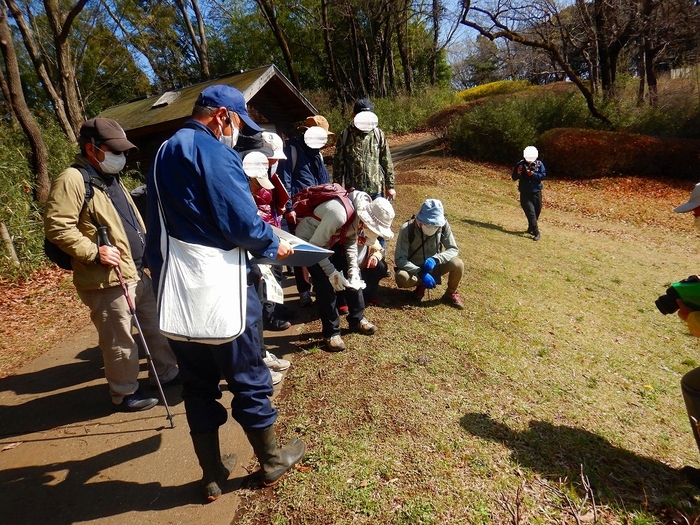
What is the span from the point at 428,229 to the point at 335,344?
1714 mm

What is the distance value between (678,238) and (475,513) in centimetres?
1126

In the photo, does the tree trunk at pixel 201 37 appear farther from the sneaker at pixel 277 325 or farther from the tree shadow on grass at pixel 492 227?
the sneaker at pixel 277 325

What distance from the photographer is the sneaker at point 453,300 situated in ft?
16.3

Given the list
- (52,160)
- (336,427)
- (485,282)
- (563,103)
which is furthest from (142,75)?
(336,427)

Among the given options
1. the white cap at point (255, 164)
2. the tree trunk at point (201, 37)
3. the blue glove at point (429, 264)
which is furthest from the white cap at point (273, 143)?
the tree trunk at point (201, 37)

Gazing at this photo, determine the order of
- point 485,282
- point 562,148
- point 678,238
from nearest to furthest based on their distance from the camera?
point 485,282
point 678,238
point 562,148

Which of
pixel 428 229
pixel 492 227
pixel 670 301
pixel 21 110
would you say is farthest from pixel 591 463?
pixel 21 110

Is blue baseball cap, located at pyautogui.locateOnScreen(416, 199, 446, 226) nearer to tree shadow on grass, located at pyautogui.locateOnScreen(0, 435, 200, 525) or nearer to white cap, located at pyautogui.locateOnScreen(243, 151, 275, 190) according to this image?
white cap, located at pyautogui.locateOnScreen(243, 151, 275, 190)

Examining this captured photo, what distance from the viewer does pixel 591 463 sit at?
2.84 m

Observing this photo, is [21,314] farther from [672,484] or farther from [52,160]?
[672,484]

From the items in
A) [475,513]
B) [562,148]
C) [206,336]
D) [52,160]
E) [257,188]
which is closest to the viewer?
[206,336]

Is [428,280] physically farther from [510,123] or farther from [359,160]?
[510,123]

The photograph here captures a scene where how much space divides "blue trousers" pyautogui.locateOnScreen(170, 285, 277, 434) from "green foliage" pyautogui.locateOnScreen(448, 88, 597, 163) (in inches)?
639

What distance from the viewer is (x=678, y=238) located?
408 inches
